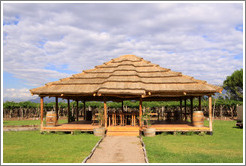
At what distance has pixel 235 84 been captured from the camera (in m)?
51.9

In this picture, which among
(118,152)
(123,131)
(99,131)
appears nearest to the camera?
(118,152)

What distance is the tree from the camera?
50.6m

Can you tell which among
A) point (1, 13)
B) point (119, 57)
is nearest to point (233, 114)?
point (119, 57)

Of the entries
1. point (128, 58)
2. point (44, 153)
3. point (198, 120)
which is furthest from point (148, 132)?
point (128, 58)

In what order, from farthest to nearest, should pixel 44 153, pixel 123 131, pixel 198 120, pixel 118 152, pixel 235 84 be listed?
pixel 235 84 < pixel 198 120 < pixel 123 131 < pixel 118 152 < pixel 44 153

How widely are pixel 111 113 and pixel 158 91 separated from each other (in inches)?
140

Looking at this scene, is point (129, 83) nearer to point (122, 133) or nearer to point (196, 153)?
point (122, 133)

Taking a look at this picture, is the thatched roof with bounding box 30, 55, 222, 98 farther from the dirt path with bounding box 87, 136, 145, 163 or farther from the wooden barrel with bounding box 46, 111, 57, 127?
the dirt path with bounding box 87, 136, 145, 163

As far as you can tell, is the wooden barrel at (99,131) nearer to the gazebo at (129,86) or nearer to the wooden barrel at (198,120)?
the gazebo at (129,86)

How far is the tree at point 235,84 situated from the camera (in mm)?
50594

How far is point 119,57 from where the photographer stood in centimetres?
2167

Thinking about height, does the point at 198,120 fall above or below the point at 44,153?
above

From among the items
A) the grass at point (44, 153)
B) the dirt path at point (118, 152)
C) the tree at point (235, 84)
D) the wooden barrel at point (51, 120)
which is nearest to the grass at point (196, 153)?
the dirt path at point (118, 152)

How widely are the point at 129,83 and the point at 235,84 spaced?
4149 centimetres
